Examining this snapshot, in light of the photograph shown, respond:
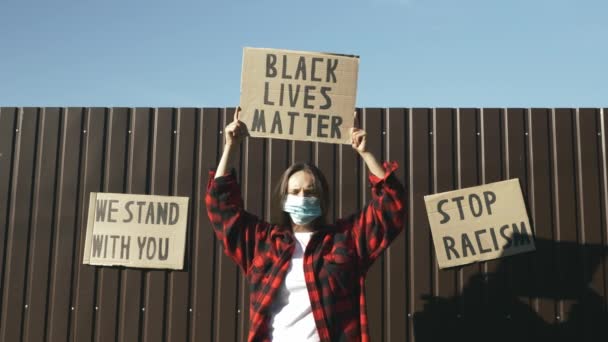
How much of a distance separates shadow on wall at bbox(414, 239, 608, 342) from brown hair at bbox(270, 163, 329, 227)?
2.18 m

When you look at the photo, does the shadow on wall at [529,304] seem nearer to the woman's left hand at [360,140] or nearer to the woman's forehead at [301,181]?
the woman's left hand at [360,140]

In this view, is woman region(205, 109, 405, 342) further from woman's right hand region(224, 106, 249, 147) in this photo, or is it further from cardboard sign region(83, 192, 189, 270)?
cardboard sign region(83, 192, 189, 270)

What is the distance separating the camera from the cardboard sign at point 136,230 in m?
4.67

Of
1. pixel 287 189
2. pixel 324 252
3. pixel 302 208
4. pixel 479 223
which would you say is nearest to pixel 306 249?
pixel 324 252

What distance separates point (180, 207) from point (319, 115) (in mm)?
1867

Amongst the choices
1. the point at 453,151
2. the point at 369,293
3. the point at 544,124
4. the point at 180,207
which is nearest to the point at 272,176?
the point at 180,207

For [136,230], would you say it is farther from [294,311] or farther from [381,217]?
[381,217]

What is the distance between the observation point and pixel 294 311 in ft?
8.20

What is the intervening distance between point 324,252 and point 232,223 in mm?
501

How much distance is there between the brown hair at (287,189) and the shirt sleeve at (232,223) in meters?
0.11

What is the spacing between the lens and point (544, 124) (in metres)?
4.75

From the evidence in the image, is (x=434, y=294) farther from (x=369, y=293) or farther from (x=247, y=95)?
(x=247, y=95)

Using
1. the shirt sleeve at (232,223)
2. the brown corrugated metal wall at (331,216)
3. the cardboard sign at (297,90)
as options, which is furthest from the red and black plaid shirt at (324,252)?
the brown corrugated metal wall at (331,216)

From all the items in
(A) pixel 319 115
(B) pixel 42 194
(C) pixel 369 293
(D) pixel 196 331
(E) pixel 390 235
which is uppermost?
(A) pixel 319 115
